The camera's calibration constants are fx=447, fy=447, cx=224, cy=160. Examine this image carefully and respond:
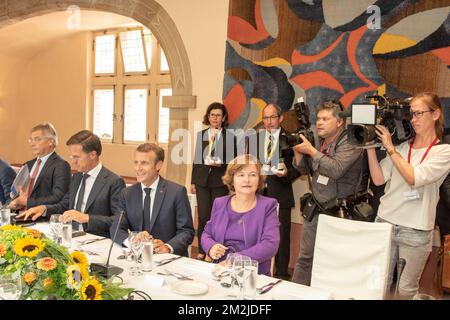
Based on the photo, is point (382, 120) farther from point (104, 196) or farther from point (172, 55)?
point (172, 55)

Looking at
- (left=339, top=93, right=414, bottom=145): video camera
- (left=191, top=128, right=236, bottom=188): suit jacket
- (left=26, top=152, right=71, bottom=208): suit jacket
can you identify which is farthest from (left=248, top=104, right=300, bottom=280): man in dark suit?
(left=26, top=152, right=71, bottom=208): suit jacket

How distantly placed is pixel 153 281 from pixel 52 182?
1.96 meters

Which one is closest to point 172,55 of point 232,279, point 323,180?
point 323,180

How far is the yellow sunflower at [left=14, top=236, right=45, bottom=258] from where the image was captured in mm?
1383

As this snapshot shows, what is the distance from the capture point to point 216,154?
4234 mm

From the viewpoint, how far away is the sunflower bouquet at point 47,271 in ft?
4.33

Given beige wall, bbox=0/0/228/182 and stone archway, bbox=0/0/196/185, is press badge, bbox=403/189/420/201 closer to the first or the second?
stone archway, bbox=0/0/196/185

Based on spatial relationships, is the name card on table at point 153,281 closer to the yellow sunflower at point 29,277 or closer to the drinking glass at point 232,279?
the drinking glass at point 232,279

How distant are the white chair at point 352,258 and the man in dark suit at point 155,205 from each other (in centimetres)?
76

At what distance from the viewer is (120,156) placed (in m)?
9.79

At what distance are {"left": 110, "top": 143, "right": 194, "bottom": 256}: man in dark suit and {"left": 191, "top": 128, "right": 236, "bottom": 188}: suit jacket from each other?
1503 millimetres
